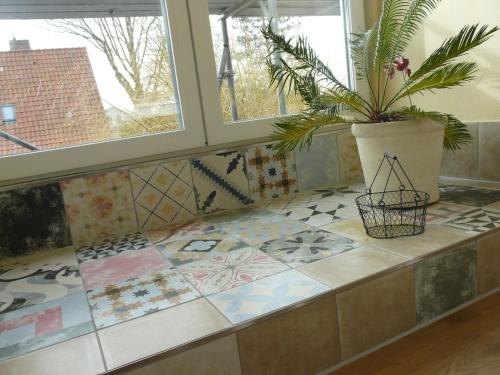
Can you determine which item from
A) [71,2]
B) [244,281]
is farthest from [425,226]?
[71,2]

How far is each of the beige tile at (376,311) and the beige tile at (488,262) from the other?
215mm

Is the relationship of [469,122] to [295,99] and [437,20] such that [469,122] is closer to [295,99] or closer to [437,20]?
[437,20]

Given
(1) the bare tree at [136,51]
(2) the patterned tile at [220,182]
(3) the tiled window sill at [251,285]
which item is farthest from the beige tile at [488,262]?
(1) the bare tree at [136,51]

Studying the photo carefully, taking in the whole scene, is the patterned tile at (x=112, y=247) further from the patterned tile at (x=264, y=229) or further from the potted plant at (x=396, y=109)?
the potted plant at (x=396, y=109)

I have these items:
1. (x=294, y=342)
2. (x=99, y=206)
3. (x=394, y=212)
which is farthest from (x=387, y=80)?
(x=99, y=206)

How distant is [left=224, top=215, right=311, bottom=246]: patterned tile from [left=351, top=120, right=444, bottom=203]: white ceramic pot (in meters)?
0.28

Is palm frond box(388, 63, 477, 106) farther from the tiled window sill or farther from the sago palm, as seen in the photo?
the tiled window sill

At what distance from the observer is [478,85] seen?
134 cm

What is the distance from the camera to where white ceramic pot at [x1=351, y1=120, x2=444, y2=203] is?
1.12m

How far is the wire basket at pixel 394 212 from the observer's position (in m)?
1.01

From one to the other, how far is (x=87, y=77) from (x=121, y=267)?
60 cm

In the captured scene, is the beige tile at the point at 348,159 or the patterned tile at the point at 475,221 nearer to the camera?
the patterned tile at the point at 475,221

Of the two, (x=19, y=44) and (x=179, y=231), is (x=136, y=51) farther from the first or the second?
(x=179, y=231)

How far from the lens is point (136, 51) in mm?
1301
